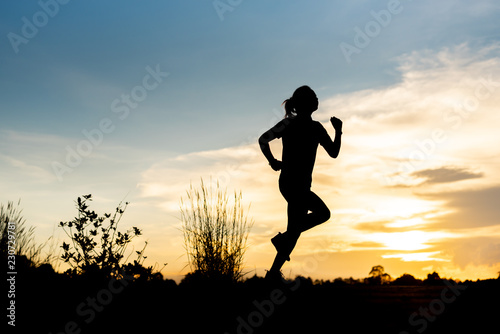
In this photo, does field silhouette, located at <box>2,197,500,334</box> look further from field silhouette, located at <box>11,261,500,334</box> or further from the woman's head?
the woman's head

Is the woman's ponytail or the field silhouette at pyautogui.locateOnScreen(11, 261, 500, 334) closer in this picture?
the field silhouette at pyautogui.locateOnScreen(11, 261, 500, 334)

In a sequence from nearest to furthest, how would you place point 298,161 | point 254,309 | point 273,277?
1. point 254,309
2. point 298,161
3. point 273,277

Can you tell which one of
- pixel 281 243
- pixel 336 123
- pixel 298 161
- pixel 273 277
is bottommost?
pixel 273 277

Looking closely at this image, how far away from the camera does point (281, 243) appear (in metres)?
4.34

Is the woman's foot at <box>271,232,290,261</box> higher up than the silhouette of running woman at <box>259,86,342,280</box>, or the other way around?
the silhouette of running woman at <box>259,86,342,280</box>

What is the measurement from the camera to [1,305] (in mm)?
3703

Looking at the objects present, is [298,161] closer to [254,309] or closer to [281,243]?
[281,243]

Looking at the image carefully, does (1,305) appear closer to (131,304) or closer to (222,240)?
(131,304)

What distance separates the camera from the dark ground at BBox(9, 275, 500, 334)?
2.99 m

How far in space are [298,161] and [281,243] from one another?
33.9 inches

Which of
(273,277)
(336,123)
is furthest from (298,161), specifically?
(273,277)

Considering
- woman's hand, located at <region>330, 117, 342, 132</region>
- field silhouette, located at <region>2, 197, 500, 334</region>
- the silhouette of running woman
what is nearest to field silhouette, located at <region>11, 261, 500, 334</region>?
field silhouette, located at <region>2, 197, 500, 334</region>

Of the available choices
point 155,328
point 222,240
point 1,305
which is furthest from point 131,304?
point 222,240

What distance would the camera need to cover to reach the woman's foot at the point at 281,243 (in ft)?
14.2
